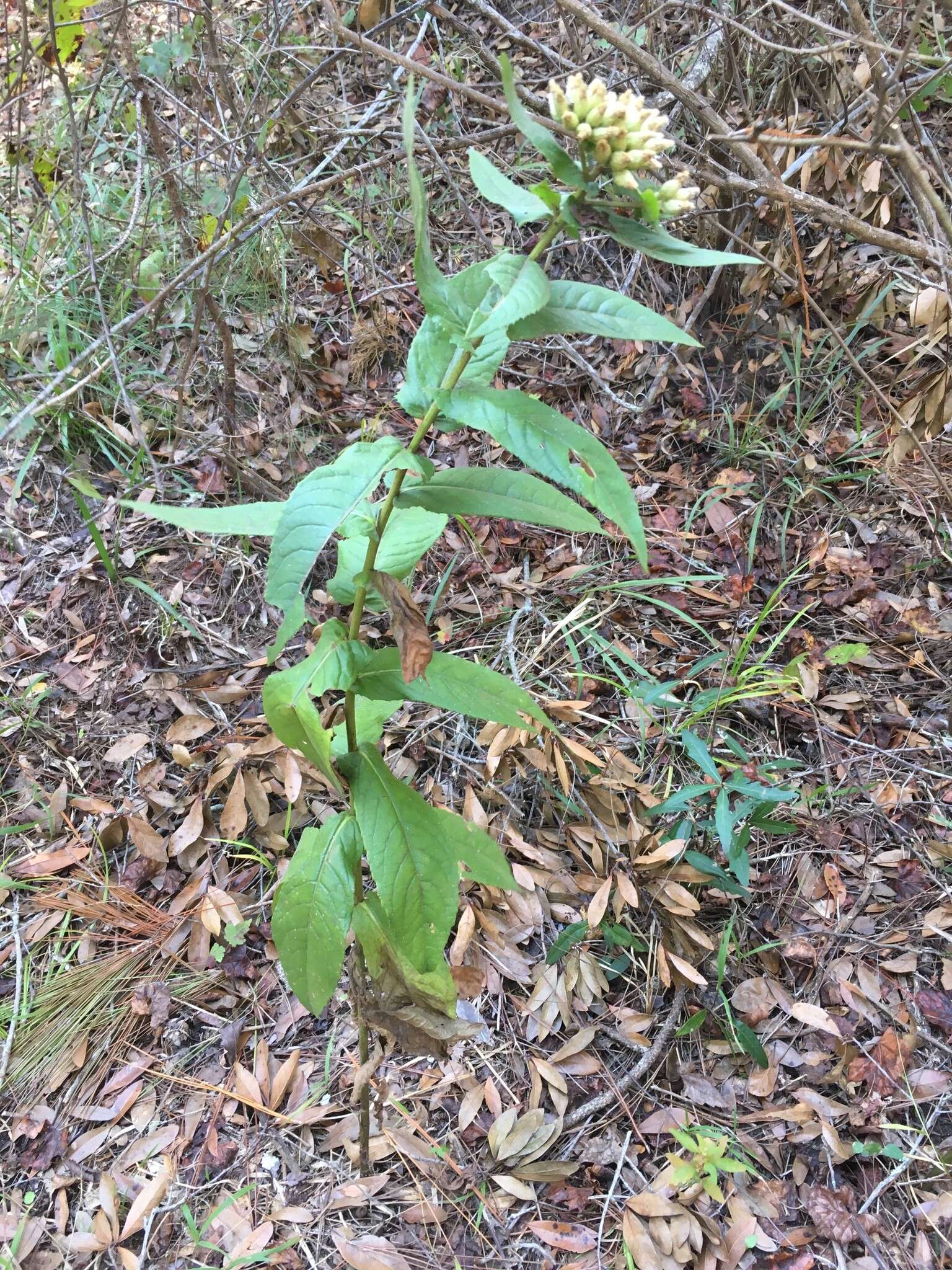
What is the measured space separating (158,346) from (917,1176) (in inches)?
146

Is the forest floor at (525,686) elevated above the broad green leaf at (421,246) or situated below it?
below

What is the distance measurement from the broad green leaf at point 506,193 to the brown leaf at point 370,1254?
81.4 inches

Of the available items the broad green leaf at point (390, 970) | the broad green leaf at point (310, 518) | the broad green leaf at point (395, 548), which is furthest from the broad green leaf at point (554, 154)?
the broad green leaf at point (390, 970)

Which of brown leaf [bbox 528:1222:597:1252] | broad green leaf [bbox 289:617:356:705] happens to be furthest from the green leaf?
broad green leaf [bbox 289:617:356:705]

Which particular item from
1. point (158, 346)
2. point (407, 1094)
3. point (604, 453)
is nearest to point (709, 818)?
point (407, 1094)

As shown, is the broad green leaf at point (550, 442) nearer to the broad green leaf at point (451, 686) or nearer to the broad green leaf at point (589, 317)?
the broad green leaf at point (589, 317)

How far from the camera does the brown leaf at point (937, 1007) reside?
209cm

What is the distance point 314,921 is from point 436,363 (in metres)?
0.93

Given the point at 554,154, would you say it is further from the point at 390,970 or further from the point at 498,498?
the point at 390,970

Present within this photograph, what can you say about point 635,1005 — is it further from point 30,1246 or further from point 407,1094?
point 30,1246

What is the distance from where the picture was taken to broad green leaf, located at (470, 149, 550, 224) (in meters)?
0.97

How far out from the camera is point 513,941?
2.22m

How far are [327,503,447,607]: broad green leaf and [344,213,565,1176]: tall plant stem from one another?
21 millimetres

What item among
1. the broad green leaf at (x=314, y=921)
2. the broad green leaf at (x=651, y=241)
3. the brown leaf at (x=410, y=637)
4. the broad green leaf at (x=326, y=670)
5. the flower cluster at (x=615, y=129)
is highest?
the flower cluster at (x=615, y=129)
